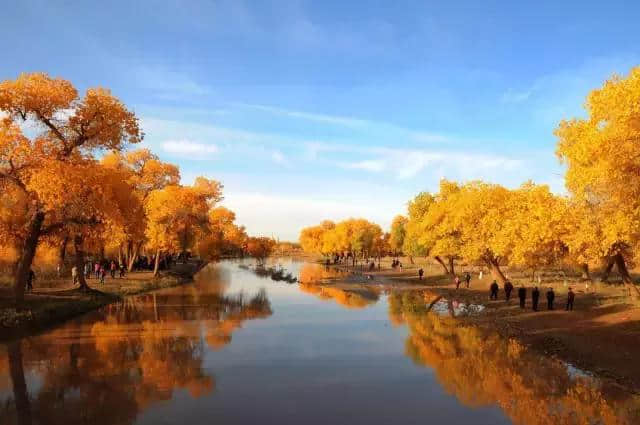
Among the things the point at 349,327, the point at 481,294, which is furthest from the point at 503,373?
the point at 481,294

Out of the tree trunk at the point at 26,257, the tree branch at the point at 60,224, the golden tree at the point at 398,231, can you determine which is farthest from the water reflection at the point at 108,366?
the golden tree at the point at 398,231

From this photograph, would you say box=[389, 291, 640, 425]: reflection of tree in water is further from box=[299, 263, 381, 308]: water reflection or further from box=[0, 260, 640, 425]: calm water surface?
box=[299, 263, 381, 308]: water reflection

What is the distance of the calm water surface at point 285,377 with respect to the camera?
14.3 m

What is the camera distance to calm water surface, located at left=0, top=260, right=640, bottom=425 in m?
14.3

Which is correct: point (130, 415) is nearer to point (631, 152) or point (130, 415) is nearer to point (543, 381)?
point (543, 381)

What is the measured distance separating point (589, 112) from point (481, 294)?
1064 inches

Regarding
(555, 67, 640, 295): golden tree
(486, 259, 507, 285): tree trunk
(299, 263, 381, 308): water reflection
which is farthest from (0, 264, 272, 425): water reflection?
(486, 259, 507, 285): tree trunk

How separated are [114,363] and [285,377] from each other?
285 inches

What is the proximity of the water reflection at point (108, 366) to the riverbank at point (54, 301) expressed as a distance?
4.49 feet

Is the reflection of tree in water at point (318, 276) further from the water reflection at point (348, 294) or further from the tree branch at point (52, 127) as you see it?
the tree branch at point (52, 127)

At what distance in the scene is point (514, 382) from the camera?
18.1m

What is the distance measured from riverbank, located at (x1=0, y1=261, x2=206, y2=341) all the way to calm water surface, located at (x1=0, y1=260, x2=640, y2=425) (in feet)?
4.06

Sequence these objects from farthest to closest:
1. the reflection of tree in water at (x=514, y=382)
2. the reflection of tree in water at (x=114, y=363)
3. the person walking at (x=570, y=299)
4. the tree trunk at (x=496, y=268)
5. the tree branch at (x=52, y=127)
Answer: the tree trunk at (x=496, y=268) < the person walking at (x=570, y=299) < the tree branch at (x=52, y=127) < the reflection of tree in water at (x=514, y=382) < the reflection of tree in water at (x=114, y=363)

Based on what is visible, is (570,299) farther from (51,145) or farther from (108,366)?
(51,145)
